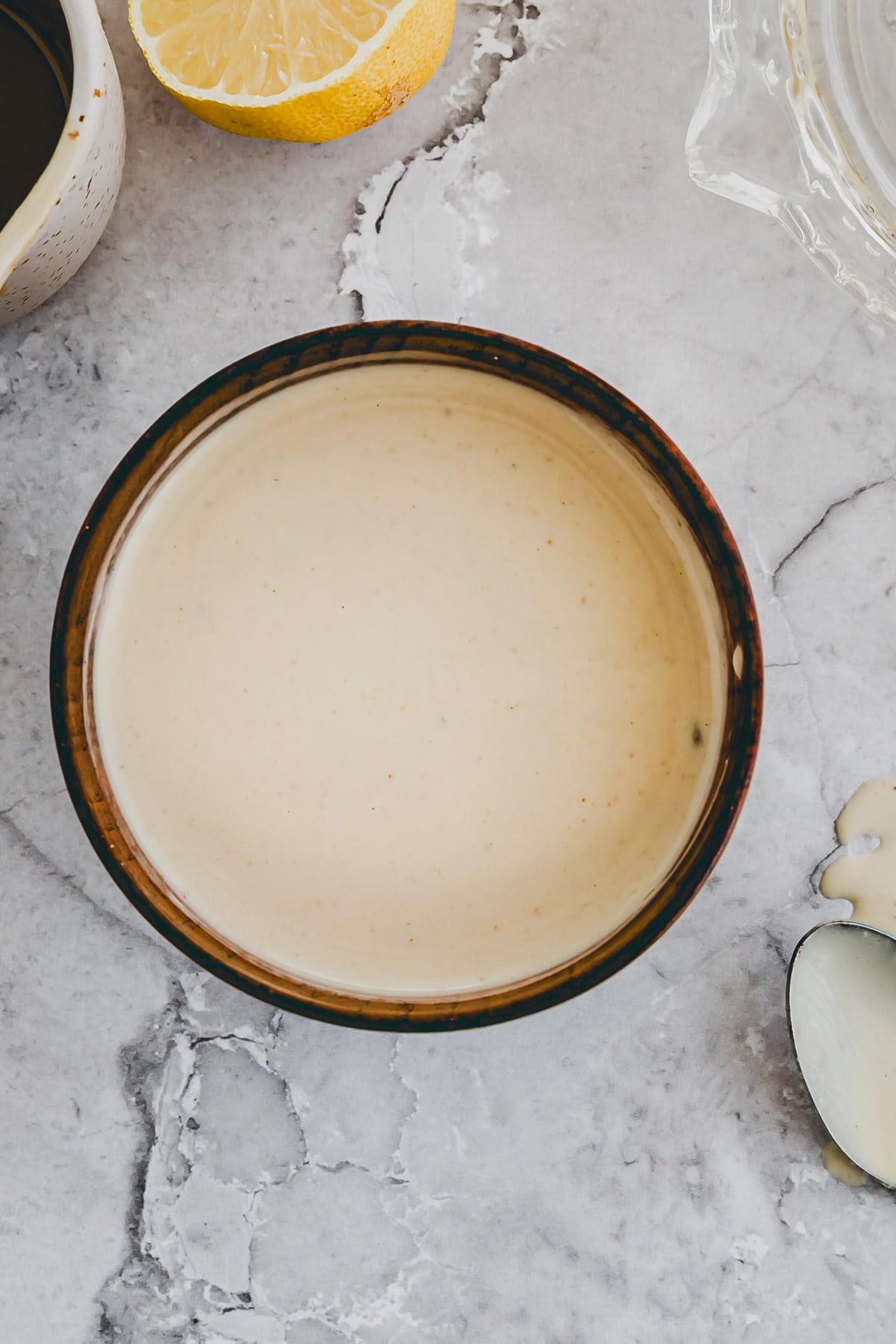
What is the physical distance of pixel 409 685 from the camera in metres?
0.55

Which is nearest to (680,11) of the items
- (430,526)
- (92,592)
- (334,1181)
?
(430,526)

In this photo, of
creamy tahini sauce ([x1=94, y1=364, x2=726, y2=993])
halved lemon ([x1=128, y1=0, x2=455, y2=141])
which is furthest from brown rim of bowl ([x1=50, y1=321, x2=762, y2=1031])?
halved lemon ([x1=128, y1=0, x2=455, y2=141])

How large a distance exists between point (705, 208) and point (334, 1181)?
630 millimetres

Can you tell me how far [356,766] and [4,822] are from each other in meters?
0.23

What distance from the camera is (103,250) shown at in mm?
599

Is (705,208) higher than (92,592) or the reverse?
higher

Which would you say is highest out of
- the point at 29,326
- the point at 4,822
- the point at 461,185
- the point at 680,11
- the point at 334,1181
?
the point at 680,11

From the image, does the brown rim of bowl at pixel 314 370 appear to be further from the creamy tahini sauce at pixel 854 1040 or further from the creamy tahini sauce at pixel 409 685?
the creamy tahini sauce at pixel 854 1040

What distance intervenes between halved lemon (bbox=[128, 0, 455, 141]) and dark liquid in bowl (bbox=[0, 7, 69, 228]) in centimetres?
6

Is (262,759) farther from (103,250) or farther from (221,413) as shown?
(103,250)

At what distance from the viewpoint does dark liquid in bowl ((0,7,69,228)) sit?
0.54 m

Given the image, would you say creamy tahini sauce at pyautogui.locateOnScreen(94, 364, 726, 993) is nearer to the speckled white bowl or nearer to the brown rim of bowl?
the brown rim of bowl

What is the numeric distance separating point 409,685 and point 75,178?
0.98 feet

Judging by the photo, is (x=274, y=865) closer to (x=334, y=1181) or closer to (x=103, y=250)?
(x=334, y=1181)
